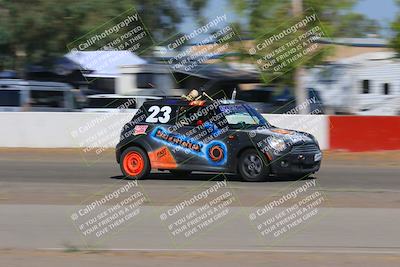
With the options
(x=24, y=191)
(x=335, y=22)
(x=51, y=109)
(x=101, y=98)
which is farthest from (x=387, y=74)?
(x=24, y=191)

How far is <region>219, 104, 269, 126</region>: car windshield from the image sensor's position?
47.2 ft

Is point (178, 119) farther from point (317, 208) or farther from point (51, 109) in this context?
point (51, 109)

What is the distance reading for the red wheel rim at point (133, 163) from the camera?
14754 millimetres

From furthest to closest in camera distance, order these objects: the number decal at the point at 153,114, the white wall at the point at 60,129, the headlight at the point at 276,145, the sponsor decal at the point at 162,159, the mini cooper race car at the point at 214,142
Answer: the white wall at the point at 60,129, the number decal at the point at 153,114, the sponsor decal at the point at 162,159, the mini cooper race car at the point at 214,142, the headlight at the point at 276,145

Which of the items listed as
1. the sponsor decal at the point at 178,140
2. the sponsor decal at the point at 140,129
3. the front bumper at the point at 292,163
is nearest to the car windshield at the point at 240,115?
the sponsor decal at the point at 178,140

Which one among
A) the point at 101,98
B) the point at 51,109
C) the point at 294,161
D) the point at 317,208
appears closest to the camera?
the point at 317,208

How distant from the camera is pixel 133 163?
48.7 feet

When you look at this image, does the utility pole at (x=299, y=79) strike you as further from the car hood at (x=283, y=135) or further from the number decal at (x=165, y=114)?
the number decal at (x=165, y=114)

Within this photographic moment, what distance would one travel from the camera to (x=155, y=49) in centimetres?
3397

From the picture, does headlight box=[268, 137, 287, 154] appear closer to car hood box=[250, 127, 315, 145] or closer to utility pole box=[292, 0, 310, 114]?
car hood box=[250, 127, 315, 145]

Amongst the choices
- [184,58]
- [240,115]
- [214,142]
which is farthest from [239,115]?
[184,58]

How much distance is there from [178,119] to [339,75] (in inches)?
695

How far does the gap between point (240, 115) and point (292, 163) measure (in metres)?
1.37

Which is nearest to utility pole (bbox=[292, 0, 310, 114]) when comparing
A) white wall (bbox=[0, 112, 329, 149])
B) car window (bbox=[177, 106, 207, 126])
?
white wall (bbox=[0, 112, 329, 149])
